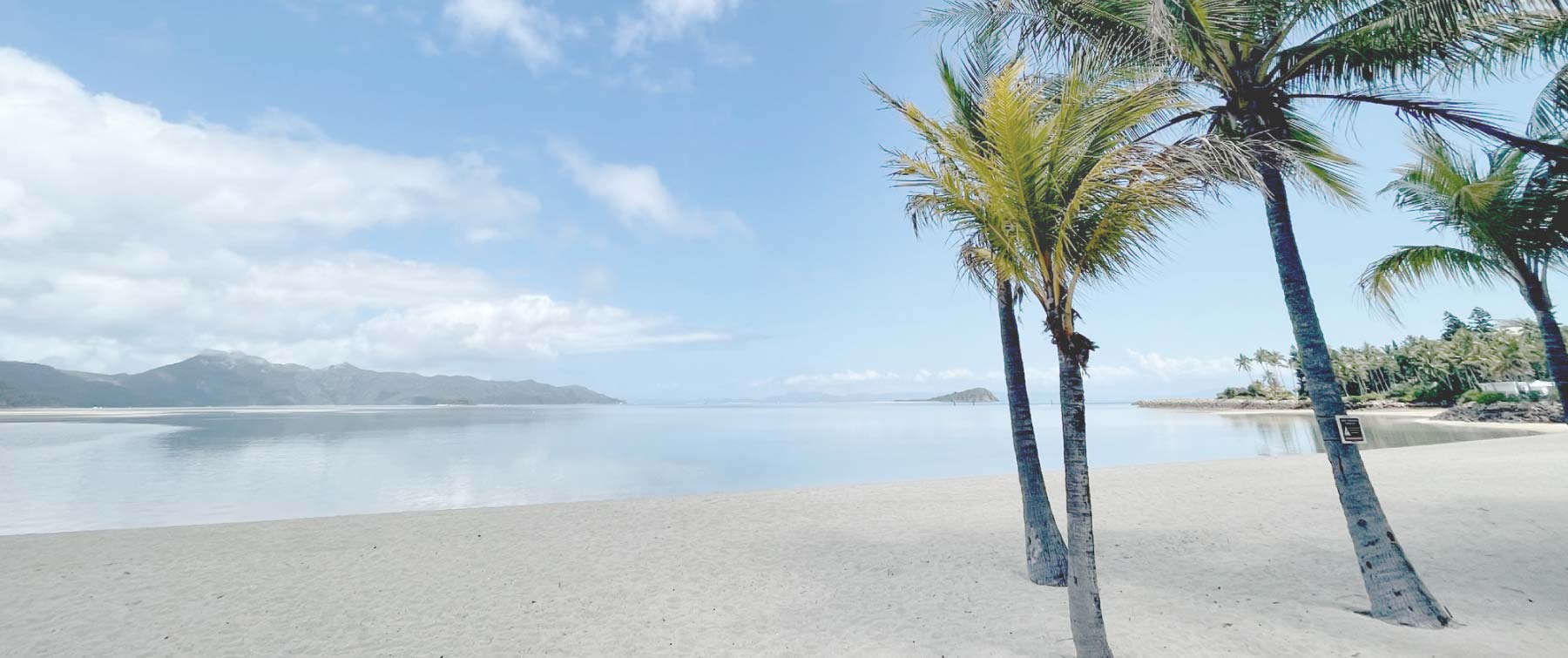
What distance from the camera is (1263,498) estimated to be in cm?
1143

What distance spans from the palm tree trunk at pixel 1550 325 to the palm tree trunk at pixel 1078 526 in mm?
8315

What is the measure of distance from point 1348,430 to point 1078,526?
2.77 m

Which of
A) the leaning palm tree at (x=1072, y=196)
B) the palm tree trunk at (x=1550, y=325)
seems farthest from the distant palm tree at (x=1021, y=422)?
the palm tree trunk at (x=1550, y=325)

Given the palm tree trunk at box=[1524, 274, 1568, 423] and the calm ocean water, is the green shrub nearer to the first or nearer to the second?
the calm ocean water

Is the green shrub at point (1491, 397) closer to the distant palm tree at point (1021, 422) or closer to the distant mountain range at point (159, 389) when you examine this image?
the distant palm tree at point (1021, 422)

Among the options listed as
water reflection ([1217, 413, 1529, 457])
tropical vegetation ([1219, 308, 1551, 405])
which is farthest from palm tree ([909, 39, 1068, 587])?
tropical vegetation ([1219, 308, 1551, 405])

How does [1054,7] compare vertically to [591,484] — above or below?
above

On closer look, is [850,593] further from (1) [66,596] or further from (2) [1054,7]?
(1) [66,596]

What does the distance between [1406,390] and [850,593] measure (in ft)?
271

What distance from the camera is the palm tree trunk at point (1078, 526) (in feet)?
13.6

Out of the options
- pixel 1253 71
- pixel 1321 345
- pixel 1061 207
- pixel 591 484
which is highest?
pixel 1253 71

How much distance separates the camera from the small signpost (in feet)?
16.1

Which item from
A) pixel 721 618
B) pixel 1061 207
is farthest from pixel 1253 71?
pixel 721 618

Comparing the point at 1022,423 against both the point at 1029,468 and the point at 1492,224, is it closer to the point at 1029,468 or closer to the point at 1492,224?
the point at 1029,468
